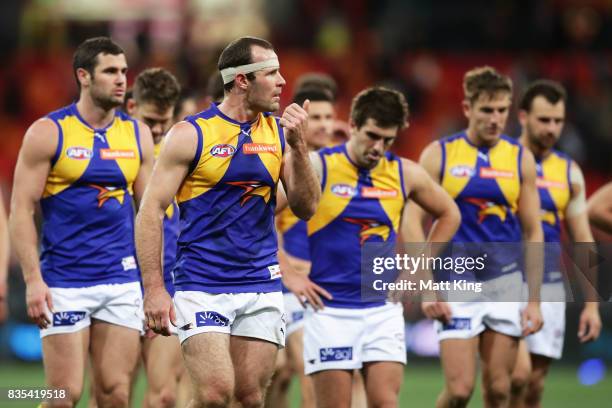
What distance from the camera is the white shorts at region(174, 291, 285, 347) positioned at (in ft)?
23.0

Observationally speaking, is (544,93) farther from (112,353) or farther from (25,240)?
(25,240)

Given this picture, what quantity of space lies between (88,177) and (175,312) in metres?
1.56

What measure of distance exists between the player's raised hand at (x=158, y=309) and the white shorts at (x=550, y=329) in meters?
3.99

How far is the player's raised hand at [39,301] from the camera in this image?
771 centimetres

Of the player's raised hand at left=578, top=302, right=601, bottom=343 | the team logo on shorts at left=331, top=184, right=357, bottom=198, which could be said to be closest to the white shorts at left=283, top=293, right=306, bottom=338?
the team logo on shorts at left=331, top=184, right=357, bottom=198

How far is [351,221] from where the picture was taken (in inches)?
337

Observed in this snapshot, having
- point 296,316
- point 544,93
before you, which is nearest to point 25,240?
point 296,316

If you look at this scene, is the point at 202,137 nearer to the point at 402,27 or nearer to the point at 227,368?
the point at 227,368

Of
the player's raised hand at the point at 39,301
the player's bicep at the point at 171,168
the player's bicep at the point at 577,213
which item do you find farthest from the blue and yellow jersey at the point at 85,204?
the player's bicep at the point at 577,213

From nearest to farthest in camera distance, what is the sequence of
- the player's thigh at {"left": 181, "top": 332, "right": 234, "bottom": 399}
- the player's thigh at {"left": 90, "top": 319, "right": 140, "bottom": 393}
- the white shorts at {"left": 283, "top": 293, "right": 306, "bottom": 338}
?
the player's thigh at {"left": 181, "top": 332, "right": 234, "bottom": 399}
the player's thigh at {"left": 90, "top": 319, "right": 140, "bottom": 393}
the white shorts at {"left": 283, "top": 293, "right": 306, "bottom": 338}

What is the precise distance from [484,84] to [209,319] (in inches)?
136

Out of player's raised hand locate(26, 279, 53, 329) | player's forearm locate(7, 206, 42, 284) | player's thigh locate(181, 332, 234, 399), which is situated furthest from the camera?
player's forearm locate(7, 206, 42, 284)

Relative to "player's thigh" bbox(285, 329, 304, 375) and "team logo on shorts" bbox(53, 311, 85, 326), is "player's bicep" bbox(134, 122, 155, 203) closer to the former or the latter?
"team logo on shorts" bbox(53, 311, 85, 326)

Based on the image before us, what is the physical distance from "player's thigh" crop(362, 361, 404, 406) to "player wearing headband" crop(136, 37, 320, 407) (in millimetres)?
1096
